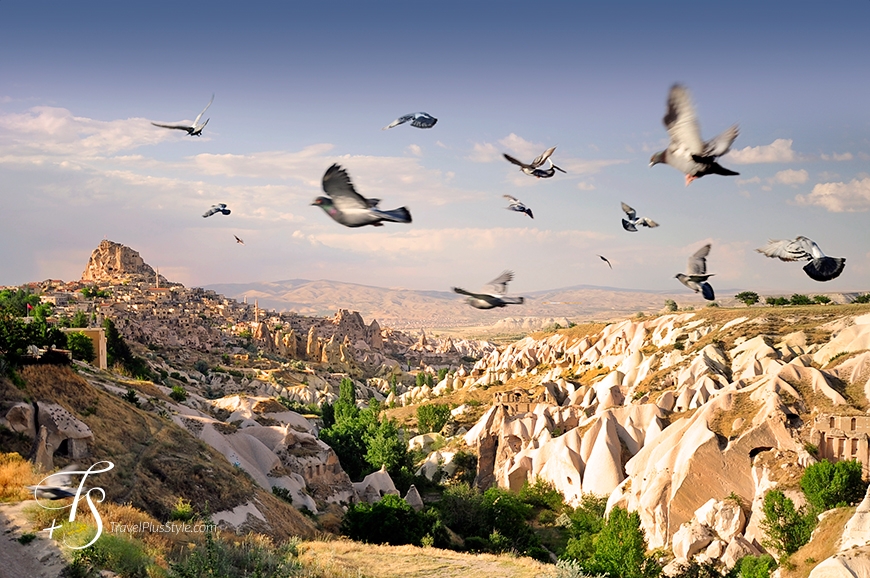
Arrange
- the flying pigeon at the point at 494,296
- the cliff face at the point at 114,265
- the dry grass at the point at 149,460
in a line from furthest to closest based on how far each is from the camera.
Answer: the cliff face at the point at 114,265 < the dry grass at the point at 149,460 < the flying pigeon at the point at 494,296

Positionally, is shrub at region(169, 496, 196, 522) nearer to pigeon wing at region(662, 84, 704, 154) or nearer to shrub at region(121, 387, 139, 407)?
shrub at region(121, 387, 139, 407)

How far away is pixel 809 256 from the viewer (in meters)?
7.24

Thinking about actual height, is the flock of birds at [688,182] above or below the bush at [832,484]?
above

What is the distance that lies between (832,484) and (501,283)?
16.5 meters

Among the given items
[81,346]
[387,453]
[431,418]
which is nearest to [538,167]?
[387,453]

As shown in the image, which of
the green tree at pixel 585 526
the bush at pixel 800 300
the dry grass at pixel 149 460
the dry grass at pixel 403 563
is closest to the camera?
the dry grass at pixel 403 563

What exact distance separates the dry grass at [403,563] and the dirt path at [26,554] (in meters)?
4.75

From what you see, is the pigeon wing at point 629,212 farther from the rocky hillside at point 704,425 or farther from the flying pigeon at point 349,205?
the rocky hillside at point 704,425

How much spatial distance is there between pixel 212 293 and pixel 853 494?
429ft

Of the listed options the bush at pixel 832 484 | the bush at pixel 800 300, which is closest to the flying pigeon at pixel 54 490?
the bush at pixel 832 484

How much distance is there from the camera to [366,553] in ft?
60.9

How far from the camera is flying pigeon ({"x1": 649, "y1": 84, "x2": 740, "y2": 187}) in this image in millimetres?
6297

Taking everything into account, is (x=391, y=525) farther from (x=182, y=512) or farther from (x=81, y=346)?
(x=81, y=346)

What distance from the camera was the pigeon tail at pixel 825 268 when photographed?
7.00m
